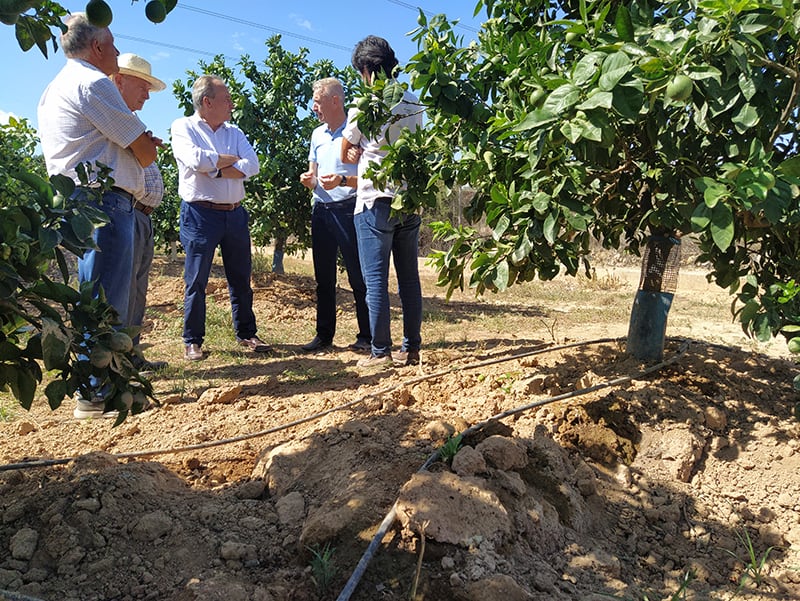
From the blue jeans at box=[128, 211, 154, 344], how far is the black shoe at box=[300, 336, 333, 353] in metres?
1.16

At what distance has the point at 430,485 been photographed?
1.88m

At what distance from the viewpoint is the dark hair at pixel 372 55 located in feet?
12.4

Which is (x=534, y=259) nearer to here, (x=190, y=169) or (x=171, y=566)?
(x=171, y=566)

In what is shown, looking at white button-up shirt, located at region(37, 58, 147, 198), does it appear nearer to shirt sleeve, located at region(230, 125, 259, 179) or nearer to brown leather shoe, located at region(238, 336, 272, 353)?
shirt sleeve, located at region(230, 125, 259, 179)

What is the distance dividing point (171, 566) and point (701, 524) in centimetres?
175

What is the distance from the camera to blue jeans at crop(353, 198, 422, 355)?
3.67 meters

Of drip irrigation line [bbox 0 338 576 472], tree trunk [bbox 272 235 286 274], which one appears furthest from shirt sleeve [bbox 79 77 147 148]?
tree trunk [bbox 272 235 286 274]

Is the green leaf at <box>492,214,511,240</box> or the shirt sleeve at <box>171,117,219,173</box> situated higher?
the shirt sleeve at <box>171,117,219,173</box>

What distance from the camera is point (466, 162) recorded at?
260cm

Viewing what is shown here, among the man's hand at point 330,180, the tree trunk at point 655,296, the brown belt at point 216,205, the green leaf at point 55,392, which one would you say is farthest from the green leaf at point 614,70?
the brown belt at point 216,205

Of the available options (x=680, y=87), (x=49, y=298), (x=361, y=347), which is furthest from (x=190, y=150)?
(x=680, y=87)

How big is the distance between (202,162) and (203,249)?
560 millimetres

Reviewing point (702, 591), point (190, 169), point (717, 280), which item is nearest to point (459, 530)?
point (702, 591)

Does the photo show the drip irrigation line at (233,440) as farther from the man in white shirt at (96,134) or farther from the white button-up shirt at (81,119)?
the white button-up shirt at (81,119)
